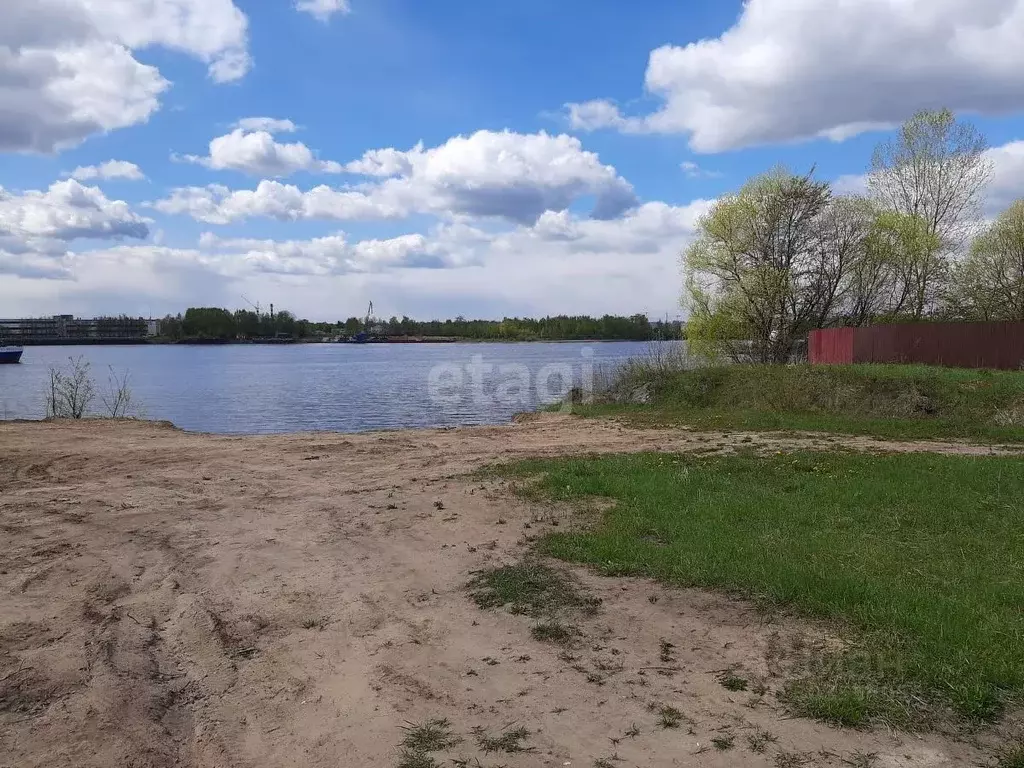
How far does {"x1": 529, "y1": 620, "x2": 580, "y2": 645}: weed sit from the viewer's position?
17.8 ft

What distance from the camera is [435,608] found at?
6.19 m

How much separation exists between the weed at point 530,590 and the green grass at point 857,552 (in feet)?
1.70

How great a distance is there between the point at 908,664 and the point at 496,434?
1448cm

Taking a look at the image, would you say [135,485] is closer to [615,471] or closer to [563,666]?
[615,471]

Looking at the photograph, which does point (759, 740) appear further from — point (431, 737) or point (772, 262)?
point (772, 262)

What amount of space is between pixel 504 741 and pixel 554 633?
57.6 inches

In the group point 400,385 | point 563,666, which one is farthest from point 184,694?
point 400,385

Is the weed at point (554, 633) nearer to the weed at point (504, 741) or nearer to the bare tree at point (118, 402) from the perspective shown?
the weed at point (504, 741)

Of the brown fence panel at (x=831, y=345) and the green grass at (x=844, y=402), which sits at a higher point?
the brown fence panel at (x=831, y=345)

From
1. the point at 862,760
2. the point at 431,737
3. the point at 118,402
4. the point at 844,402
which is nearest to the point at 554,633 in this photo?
the point at 431,737

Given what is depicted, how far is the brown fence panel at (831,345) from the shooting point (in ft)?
96.8

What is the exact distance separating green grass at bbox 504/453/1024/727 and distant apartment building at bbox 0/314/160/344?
183269mm

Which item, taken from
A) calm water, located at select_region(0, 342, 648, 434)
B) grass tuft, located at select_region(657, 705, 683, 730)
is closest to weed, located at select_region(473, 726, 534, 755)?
grass tuft, located at select_region(657, 705, 683, 730)

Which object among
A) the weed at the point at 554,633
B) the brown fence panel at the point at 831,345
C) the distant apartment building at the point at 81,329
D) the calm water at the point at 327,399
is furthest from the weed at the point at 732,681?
the distant apartment building at the point at 81,329
